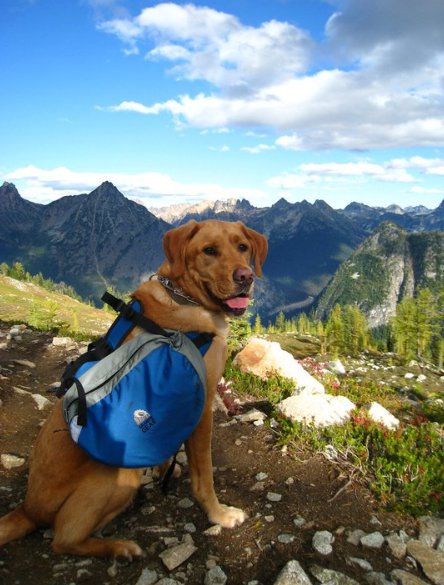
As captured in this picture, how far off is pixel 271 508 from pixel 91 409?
2.81 m

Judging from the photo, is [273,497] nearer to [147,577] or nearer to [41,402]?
[147,577]

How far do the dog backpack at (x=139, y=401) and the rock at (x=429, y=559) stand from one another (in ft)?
8.90

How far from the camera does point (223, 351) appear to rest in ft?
16.5

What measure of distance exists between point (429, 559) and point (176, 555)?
263 cm

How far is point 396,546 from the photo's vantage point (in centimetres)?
453

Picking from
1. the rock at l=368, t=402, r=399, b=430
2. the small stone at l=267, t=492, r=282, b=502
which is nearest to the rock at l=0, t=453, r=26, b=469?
the small stone at l=267, t=492, r=282, b=502

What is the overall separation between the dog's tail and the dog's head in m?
3.01

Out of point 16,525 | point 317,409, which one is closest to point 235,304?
point 16,525

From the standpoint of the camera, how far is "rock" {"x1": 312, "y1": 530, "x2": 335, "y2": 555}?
4.48 metres

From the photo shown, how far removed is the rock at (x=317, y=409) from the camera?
776 cm

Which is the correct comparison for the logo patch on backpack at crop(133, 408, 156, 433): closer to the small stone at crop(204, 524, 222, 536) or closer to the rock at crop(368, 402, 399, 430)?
the small stone at crop(204, 524, 222, 536)

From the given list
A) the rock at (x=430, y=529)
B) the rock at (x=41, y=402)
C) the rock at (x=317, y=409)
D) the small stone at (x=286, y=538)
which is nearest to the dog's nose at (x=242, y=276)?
the small stone at (x=286, y=538)

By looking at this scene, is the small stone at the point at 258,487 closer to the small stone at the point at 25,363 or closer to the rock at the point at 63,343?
the small stone at the point at 25,363

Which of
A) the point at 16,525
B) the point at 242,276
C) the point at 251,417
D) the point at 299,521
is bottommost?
the point at 251,417
